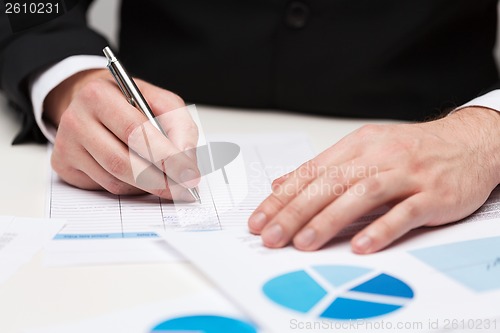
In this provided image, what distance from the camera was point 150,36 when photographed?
1.23 m

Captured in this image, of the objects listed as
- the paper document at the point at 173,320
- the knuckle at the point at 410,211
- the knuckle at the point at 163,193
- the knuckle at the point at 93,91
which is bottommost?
the knuckle at the point at 163,193

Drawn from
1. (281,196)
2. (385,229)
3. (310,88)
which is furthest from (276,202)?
(310,88)

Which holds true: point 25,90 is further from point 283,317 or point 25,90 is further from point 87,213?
point 283,317

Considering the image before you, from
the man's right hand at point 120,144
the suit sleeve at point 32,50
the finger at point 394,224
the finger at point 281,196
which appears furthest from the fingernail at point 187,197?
the suit sleeve at point 32,50

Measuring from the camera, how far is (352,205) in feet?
2.16

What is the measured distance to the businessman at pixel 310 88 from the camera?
687 millimetres

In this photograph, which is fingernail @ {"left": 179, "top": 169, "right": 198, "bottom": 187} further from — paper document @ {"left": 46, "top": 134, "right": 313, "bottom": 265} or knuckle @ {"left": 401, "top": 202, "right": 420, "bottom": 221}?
knuckle @ {"left": 401, "top": 202, "right": 420, "bottom": 221}

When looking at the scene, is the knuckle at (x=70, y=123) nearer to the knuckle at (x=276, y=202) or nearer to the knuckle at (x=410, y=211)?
the knuckle at (x=276, y=202)

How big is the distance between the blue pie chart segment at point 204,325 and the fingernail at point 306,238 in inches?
5.1

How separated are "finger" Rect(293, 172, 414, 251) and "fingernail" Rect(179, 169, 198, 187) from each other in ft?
0.51

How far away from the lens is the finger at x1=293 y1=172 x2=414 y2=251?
2.11ft

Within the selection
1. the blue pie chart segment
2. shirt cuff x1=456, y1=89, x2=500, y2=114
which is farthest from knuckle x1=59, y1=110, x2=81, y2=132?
shirt cuff x1=456, y1=89, x2=500, y2=114

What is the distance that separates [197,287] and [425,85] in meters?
0.70

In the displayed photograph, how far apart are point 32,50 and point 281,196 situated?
0.52m
